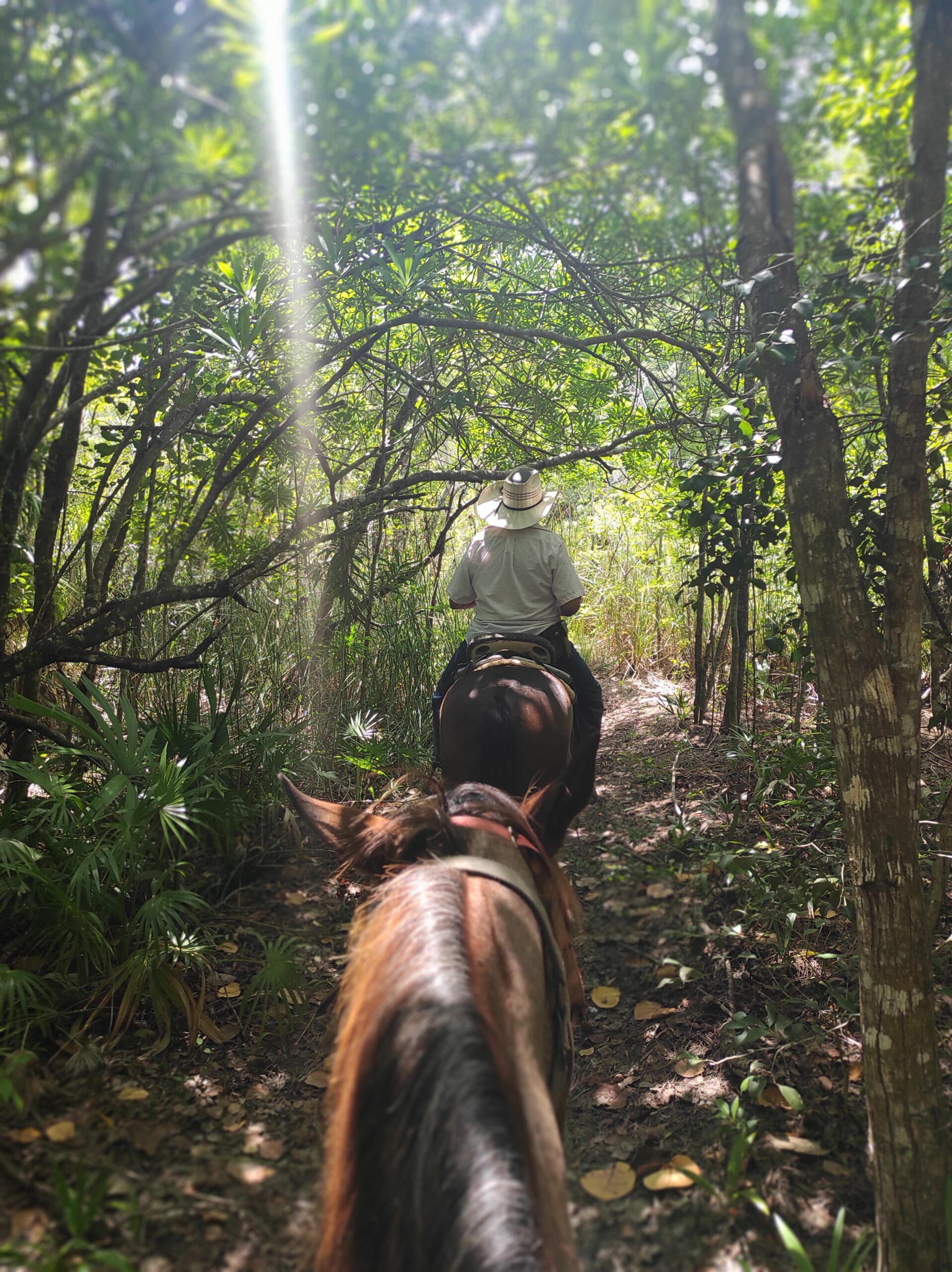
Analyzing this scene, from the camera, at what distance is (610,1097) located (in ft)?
8.46

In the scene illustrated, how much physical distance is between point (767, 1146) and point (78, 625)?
3214mm

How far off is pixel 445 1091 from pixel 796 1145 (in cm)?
190

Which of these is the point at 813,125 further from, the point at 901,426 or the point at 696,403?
the point at 696,403

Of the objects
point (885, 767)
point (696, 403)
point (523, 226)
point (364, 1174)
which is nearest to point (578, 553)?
point (696, 403)

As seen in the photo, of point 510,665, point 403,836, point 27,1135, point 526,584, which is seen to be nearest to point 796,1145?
point 403,836

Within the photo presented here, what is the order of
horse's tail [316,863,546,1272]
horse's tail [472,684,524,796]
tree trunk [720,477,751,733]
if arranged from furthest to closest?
tree trunk [720,477,751,733] < horse's tail [472,684,524,796] < horse's tail [316,863,546,1272]

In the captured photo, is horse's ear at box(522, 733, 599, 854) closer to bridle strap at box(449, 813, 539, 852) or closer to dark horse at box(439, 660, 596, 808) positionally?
bridle strap at box(449, 813, 539, 852)

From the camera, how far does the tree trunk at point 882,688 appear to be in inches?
71.0

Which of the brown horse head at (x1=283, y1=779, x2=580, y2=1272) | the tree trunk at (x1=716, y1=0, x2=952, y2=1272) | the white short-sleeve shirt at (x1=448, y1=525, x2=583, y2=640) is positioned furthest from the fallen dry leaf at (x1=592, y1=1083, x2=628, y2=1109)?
the white short-sleeve shirt at (x1=448, y1=525, x2=583, y2=640)

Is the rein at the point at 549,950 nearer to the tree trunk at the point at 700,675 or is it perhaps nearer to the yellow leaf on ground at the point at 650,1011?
the yellow leaf on ground at the point at 650,1011

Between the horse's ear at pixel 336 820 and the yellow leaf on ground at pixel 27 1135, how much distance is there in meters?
0.92

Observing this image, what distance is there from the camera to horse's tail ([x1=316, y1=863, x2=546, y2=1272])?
0.89m

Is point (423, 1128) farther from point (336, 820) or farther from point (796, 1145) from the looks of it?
point (796, 1145)

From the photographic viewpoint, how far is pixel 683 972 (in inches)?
112
